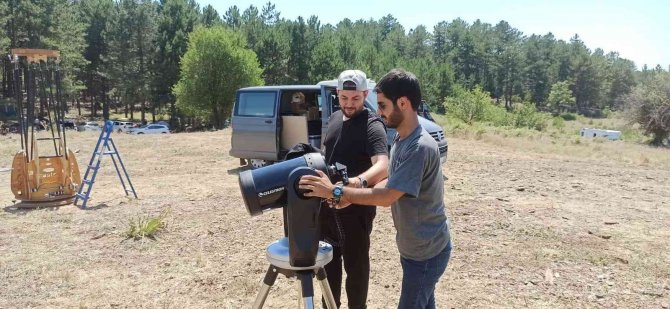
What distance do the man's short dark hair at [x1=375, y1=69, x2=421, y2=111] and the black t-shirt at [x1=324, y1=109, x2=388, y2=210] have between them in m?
0.67

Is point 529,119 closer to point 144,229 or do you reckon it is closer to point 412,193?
point 144,229

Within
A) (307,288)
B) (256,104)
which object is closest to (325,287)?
(307,288)

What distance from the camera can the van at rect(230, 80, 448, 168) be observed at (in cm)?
866

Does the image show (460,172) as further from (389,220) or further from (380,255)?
(380,255)

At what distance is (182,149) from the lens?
1386 centimetres

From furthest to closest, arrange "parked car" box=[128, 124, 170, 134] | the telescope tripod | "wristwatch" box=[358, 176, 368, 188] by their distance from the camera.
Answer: "parked car" box=[128, 124, 170, 134] < "wristwatch" box=[358, 176, 368, 188] < the telescope tripod

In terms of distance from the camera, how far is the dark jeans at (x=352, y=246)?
268 centimetres

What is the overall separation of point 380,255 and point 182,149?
1043 centimetres

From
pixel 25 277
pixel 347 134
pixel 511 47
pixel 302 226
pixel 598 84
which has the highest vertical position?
pixel 511 47

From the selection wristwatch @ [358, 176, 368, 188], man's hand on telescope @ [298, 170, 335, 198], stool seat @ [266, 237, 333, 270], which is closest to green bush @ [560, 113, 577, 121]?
wristwatch @ [358, 176, 368, 188]

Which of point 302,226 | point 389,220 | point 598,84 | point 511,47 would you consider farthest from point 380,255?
point 598,84

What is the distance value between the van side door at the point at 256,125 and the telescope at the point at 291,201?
705 centimetres

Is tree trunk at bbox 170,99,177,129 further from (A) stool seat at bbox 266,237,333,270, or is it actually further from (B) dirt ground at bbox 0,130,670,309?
(A) stool seat at bbox 266,237,333,270

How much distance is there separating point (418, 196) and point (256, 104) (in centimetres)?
751
